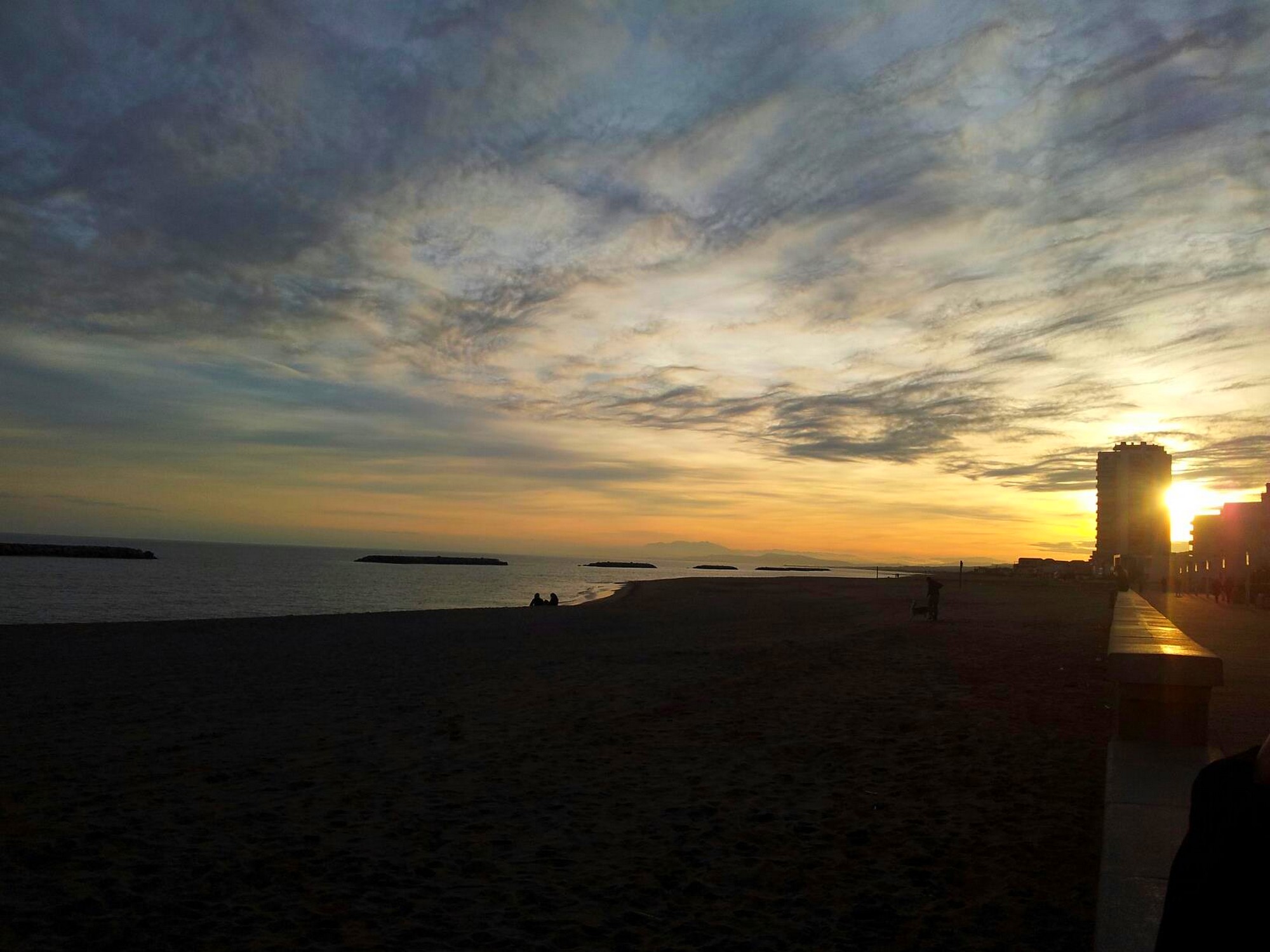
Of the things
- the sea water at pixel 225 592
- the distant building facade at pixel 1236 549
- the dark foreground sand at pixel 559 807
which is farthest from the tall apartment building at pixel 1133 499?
the dark foreground sand at pixel 559 807

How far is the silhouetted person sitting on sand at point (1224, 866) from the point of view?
4.53 ft

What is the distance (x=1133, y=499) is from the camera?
170625mm

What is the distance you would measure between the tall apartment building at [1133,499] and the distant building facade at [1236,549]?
333ft

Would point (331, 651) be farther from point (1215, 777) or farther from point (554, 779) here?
point (1215, 777)

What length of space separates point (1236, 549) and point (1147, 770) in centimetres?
5007

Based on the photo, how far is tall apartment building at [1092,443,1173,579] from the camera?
161 meters

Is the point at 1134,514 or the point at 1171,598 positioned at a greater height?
the point at 1134,514

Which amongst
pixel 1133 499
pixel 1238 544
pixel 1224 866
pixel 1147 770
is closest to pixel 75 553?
pixel 1238 544

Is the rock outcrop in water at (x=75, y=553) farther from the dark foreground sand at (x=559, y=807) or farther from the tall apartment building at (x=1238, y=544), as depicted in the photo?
the dark foreground sand at (x=559, y=807)

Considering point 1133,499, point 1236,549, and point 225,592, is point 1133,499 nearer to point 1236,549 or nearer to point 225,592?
point 1236,549

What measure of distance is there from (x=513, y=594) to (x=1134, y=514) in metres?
147

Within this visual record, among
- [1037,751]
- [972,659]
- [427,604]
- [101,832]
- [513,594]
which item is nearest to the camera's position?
[101,832]

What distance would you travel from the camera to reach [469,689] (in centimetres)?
1400

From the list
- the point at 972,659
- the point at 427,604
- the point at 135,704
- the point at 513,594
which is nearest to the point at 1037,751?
the point at 972,659
